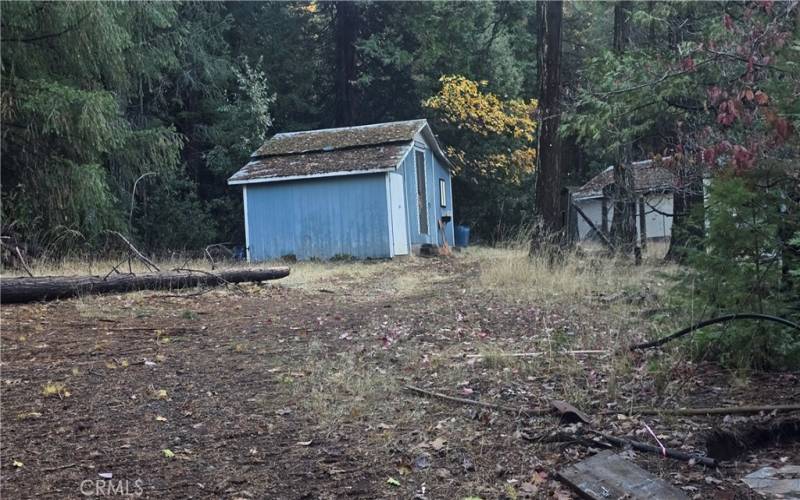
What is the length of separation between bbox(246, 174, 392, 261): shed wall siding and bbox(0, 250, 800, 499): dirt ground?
9.85 meters

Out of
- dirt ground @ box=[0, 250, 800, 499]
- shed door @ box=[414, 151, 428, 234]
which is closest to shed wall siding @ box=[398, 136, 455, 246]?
→ shed door @ box=[414, 151, 428, 234]

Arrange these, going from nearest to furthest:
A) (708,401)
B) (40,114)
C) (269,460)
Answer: (269,460), (708,401), (40,114)

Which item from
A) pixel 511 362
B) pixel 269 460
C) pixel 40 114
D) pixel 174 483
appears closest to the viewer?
pixel 174 483

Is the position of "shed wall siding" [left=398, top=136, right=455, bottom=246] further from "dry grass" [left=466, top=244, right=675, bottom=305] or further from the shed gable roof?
"dry grass" [left=466, top=244, right=675, bottom=305]

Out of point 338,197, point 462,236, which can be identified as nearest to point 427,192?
point 338,197

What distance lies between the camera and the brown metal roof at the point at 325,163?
17703 millimetres

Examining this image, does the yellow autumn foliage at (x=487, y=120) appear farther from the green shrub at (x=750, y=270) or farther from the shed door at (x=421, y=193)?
the green shrub at (x=750, y=270)

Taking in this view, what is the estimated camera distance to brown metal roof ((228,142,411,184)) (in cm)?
1770

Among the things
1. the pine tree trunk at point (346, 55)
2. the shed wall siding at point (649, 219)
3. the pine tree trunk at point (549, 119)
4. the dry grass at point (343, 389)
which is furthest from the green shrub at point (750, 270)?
the pine tree trunk at point (346, 55)

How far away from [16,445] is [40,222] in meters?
11.8

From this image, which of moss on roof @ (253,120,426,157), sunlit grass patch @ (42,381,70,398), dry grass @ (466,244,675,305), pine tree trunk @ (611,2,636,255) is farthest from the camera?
moss on roof @ (253,120,426,157)

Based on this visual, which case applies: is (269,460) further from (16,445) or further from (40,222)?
(40,222)

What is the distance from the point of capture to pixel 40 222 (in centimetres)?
1425

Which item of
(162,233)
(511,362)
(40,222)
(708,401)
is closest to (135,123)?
(162,233)
